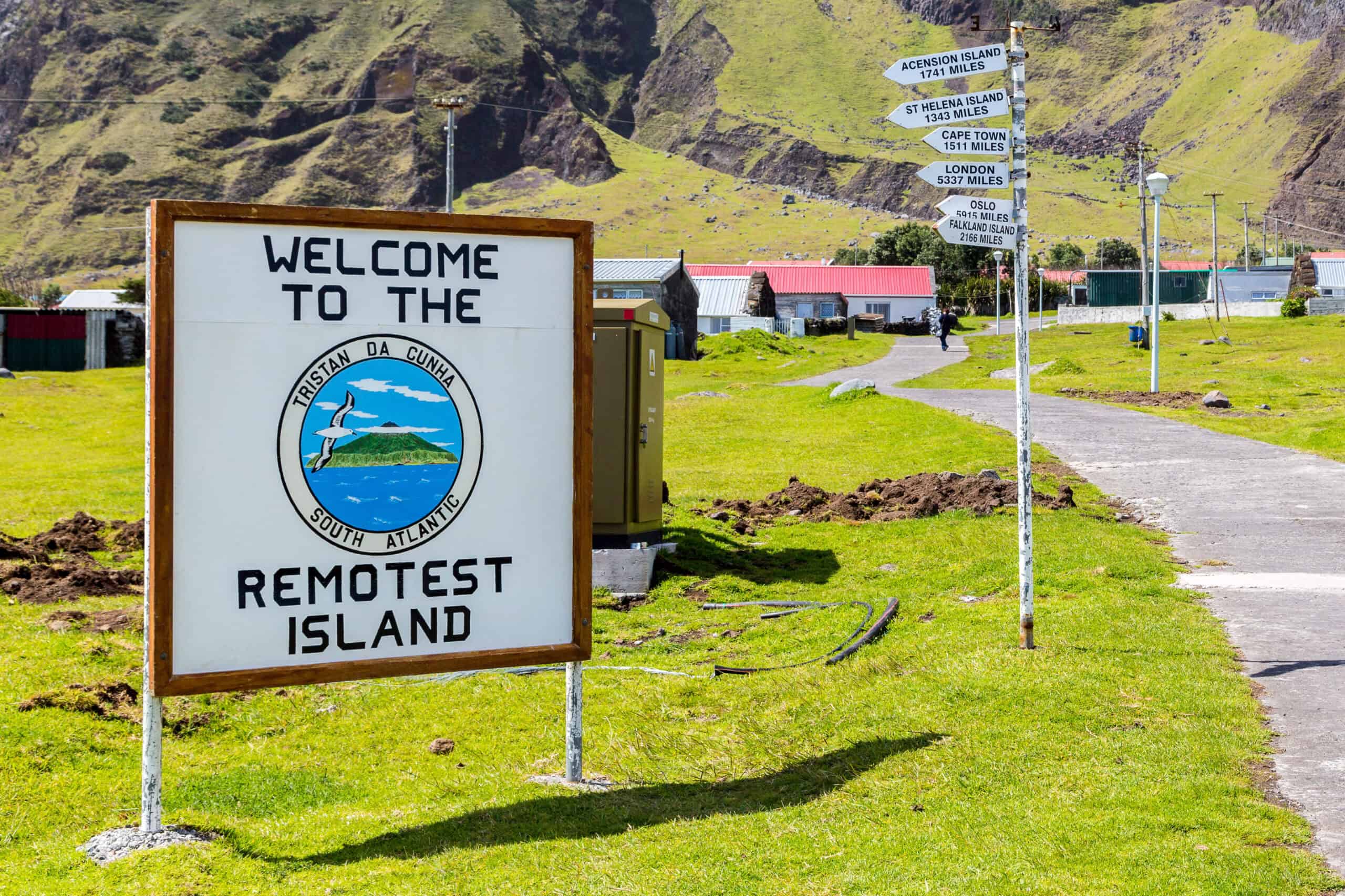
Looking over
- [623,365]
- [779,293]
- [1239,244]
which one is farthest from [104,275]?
[623,365]

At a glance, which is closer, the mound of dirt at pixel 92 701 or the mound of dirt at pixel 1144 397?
the mound of dirt at pixel 92 701

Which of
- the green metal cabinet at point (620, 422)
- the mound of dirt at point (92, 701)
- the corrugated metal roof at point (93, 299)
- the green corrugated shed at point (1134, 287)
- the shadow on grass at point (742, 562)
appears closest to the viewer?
the mound of dirt at point (92, 701)

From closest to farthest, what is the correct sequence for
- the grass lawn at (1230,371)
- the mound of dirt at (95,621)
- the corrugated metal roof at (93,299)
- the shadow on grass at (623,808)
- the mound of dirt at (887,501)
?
the shadow on grass at (623,808), the mound of dirt at (95,621), the mound of dirt at (887,501), the grass lawn at (1230,371), the corrugated metal roof at (93,299)

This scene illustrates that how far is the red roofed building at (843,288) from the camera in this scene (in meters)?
91.3

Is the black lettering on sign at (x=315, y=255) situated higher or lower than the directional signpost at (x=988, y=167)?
lower

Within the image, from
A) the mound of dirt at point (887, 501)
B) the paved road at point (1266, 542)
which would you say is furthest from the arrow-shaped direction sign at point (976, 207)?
the mound of dirt at point (887, 501)

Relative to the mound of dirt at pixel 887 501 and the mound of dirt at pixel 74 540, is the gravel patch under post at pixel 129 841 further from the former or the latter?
the mound of dirt at pixel 887 501

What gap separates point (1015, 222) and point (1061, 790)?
431 centimetres

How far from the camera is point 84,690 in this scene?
8352 mm

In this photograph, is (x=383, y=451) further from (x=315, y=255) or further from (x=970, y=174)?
(x=970, y=174)

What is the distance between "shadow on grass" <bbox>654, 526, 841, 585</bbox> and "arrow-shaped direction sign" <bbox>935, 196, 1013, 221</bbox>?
5085 millimetres

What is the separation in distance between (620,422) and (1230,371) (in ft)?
106

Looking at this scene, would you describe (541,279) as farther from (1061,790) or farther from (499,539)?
(1061,790)

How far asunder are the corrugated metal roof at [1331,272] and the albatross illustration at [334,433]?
95212 mm
